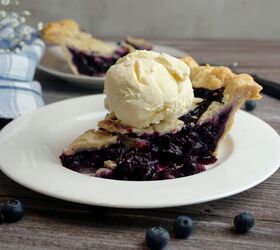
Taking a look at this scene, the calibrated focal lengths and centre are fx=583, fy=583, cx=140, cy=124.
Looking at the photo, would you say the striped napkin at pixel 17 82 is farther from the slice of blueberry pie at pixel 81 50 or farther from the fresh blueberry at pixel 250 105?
the fresh blueberry at pixel 250 105

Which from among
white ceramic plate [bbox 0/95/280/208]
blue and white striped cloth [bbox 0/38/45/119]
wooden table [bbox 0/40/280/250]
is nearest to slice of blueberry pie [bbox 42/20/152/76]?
blue and white striped cloth [bbox 0/38/45/119]

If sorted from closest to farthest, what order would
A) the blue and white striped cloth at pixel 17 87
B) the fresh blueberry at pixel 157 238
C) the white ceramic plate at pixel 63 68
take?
the fresh blueberry at pixel 157 238 < the blue and white striped cloth at pixel 17 87 < the white ceramic plate at pixel 63 68

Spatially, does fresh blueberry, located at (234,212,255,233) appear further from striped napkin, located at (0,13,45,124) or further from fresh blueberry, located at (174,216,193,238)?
striped napkin, located at (0,13,45,124)

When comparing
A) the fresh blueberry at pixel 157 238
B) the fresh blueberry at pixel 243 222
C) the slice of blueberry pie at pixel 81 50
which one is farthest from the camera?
the slice of blueberry pie at pixel 81 50

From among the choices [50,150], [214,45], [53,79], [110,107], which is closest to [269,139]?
[110,107]

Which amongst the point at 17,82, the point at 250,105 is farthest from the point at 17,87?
the point at 250,105

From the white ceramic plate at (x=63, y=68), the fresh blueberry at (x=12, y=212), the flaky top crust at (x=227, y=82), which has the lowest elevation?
the white ceramic plate at (x=63, y=68)

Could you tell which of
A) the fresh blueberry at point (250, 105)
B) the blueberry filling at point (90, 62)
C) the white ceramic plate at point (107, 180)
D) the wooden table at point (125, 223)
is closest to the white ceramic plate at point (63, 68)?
the blueberry filling at point (90, 62)

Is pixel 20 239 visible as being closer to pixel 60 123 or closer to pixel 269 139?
pixel 60 123
